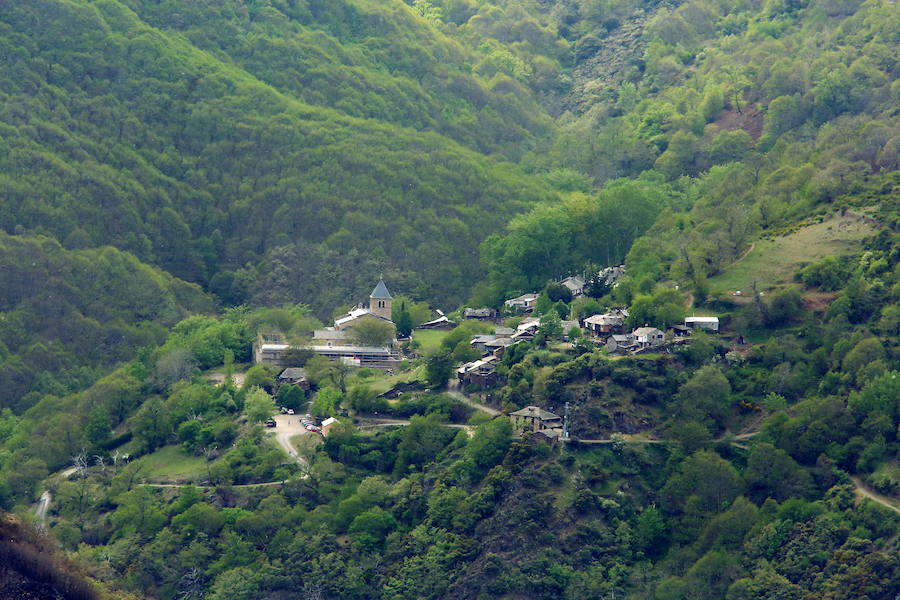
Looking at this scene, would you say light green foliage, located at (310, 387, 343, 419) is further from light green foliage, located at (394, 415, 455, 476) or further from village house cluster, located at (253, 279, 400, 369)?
village house cluster, located at (253, 279, 400, 369)

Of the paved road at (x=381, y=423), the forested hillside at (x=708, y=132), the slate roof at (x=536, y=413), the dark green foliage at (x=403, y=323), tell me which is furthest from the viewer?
the dark green foliage at (x=403, y=323)

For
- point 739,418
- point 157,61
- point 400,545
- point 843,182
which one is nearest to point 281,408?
point 400,545

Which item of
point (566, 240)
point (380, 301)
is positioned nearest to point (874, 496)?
point (566, 240)

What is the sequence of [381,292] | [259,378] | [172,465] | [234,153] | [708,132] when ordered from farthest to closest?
1. [708,132]
2. [234,153]
3. [381,292]
4. [259,378]
5. [172,465]

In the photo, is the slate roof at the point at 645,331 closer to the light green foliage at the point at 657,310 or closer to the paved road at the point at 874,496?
the light green foliage at the point at 657,310

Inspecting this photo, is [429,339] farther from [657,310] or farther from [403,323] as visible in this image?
[657,310]

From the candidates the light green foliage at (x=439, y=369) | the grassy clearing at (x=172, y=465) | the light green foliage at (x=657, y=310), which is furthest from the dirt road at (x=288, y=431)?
the light green foliage at (x=657, y=310)
